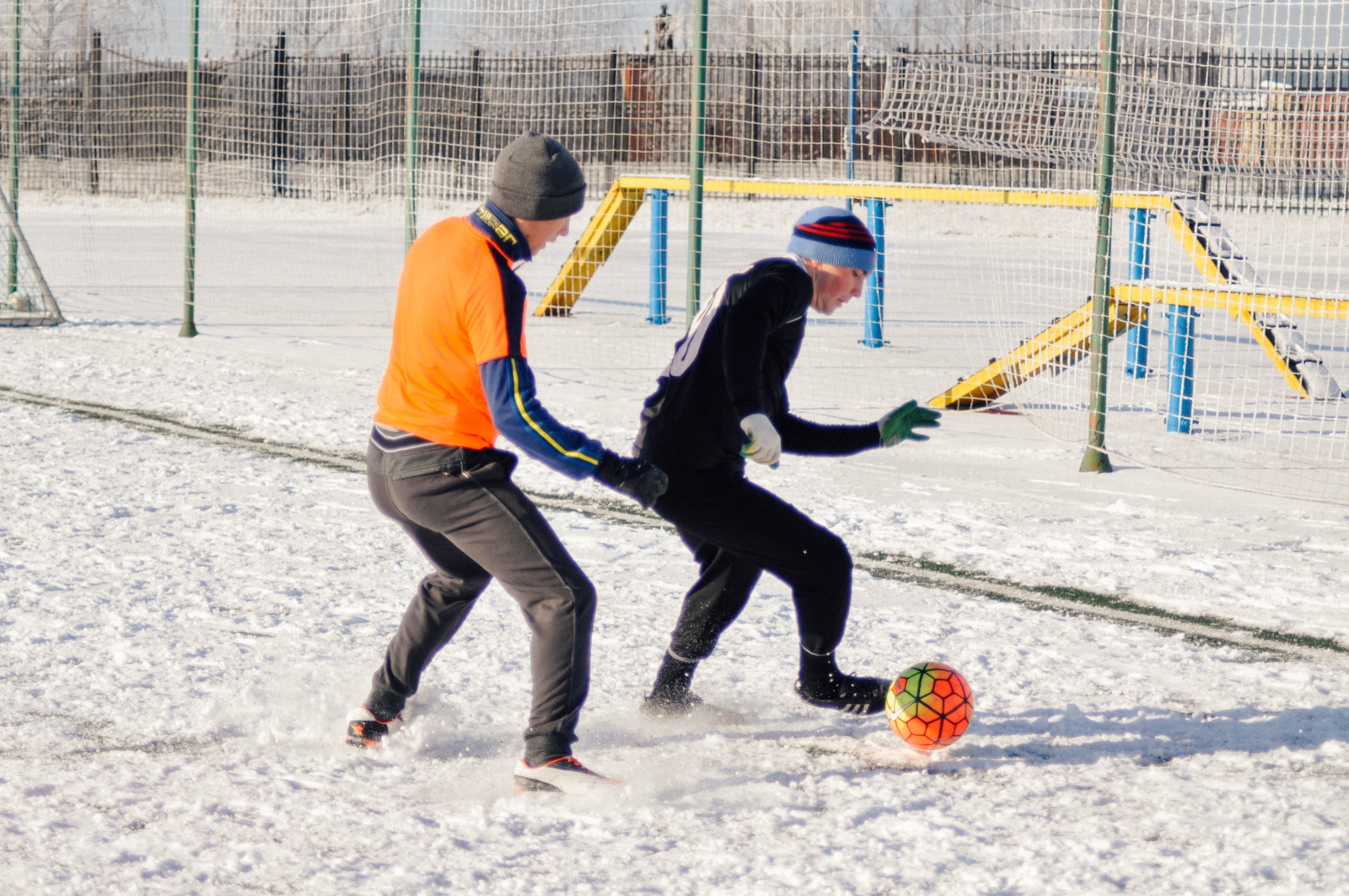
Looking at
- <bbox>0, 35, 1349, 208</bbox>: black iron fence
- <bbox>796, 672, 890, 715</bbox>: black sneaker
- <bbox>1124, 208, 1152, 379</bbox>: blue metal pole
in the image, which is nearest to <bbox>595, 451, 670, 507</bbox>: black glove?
<bbox>796, 672, 890, 715</bbox>: black sneaker

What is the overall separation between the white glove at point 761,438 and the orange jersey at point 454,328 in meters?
0.61

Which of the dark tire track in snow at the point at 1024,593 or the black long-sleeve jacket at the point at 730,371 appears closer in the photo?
the black long-sleeve jacket at the point at 730,371

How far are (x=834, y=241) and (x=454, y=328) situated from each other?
3.50ft

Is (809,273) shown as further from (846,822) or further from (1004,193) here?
(1004,193)

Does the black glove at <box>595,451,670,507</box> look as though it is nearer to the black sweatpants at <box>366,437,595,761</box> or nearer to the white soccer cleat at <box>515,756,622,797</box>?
the black sweatpants at <box>366,437,595,761</box>

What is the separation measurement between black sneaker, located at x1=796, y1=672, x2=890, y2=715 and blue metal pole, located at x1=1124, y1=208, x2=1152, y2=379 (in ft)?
18.7

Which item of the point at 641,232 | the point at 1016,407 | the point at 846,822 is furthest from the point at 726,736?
the point at 641,232

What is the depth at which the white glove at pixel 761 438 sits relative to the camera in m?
3.52

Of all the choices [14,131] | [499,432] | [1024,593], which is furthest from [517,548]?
[14,131]

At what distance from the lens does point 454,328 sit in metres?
3.31

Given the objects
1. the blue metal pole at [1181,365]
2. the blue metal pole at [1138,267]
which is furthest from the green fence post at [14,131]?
the blue metal pole at [1181,365]

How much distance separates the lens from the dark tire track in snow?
4898mm

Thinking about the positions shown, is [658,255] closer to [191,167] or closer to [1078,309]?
[191,167]

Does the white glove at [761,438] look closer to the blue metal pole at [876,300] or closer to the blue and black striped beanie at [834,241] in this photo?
the blue and black striped beanie at [834,241]
